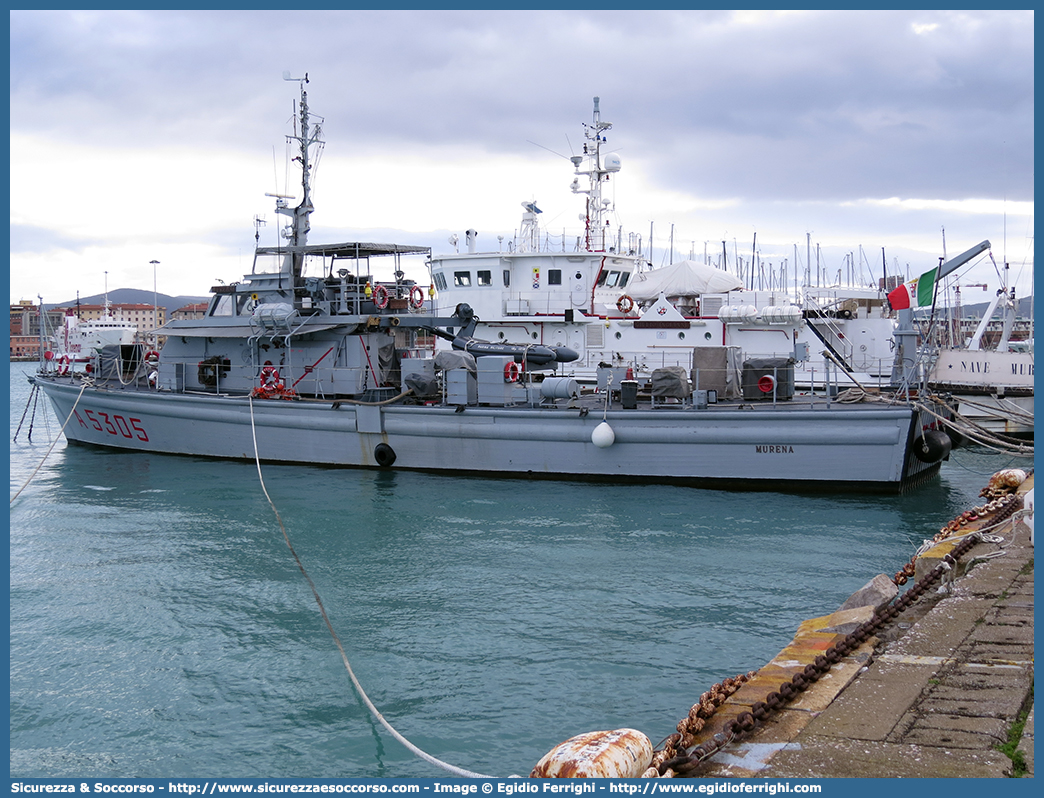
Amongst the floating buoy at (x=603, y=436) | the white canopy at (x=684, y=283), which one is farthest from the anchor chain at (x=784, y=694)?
the white canopy at (x=684, y=283)

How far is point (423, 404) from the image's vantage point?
18.6 m

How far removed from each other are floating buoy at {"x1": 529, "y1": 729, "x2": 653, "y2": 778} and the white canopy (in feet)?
72.3

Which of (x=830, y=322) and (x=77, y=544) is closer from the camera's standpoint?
(x=77, y=544)

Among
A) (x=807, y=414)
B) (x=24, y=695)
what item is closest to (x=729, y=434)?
(x=807, y=414)

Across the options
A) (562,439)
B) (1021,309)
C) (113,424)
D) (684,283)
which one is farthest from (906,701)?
(1021,309)

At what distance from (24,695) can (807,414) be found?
12.7 m

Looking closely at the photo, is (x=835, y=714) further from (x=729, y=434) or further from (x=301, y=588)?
(x=729, y=434)

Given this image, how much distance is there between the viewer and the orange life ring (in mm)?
19656

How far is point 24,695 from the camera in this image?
754 cm

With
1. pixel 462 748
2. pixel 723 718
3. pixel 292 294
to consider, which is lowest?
pixel 462 748

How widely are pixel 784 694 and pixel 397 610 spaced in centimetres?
531

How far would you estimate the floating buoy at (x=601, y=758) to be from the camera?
4.59 meters

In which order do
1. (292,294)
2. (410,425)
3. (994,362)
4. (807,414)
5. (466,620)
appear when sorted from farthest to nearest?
(292,294), (410,425), (807,414), (994,362), (466,620)

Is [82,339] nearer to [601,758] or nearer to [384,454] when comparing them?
[384,454]
